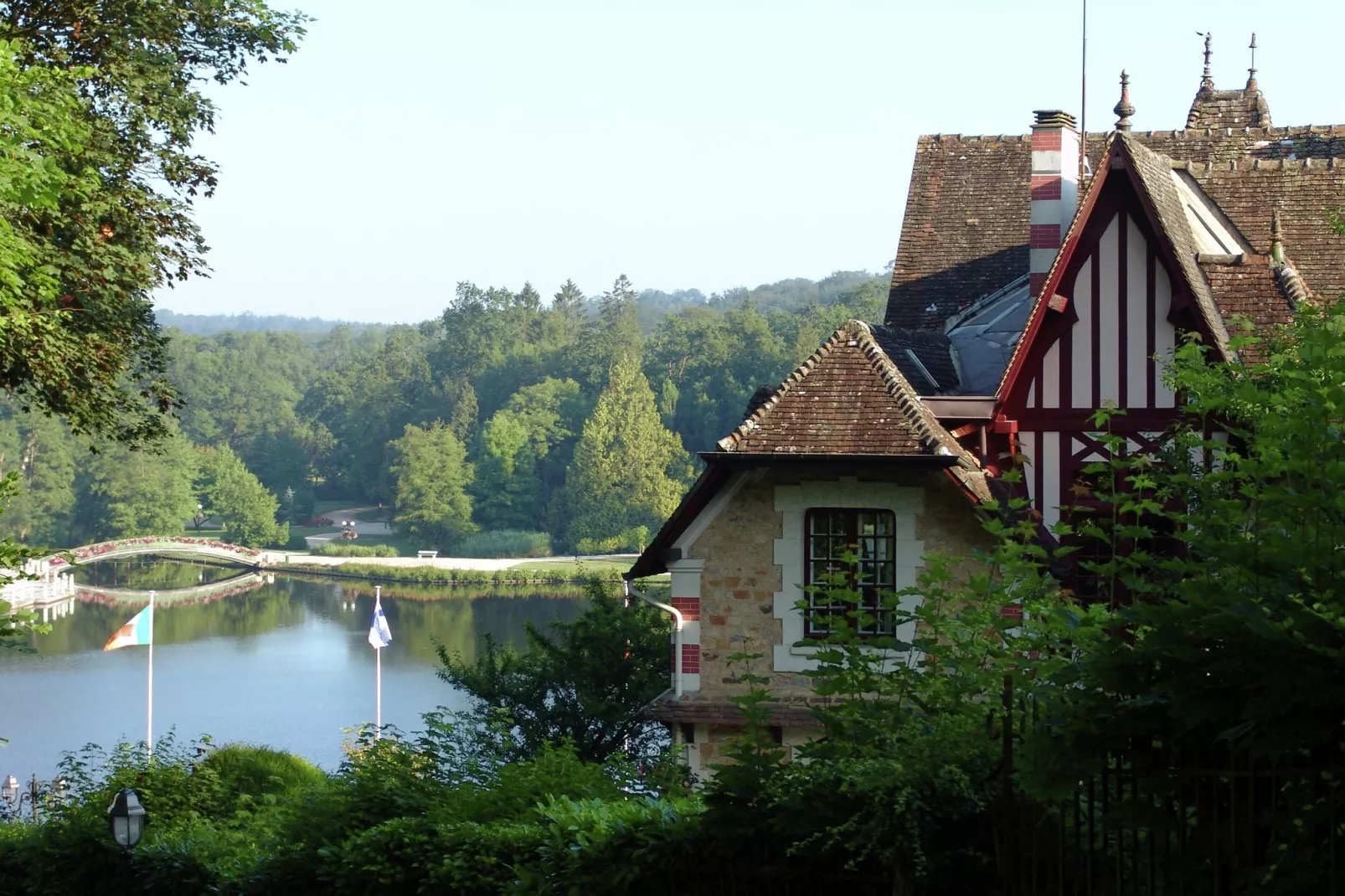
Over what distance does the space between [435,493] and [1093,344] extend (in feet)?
331

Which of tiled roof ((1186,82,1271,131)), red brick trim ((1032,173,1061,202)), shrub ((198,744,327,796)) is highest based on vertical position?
tiled roof ((1186,82,1271,131))

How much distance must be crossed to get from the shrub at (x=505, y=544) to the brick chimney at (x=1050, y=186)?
3587 inches

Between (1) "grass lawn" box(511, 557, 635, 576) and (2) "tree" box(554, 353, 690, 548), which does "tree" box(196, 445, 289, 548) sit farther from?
(1) "grass lawn" box(511, 557, 635, 576)

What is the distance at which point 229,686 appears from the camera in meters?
62.7

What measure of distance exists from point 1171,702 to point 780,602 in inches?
346

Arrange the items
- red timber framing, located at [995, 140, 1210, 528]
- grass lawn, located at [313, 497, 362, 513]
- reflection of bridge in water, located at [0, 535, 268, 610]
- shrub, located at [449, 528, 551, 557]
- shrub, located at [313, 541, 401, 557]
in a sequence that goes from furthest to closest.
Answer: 1. grass lawn, located at [313, 497, 362, 513]
2. shrub, located at [449, 528, 551, 557]
3. shrub, located at [313, 541, 401, 557]
4. reflection of bridge in water, located at [0, 535, 268, 610]
5. red timber framing, located at [995, 140, 1210, 528]

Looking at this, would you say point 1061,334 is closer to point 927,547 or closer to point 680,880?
point 927,547

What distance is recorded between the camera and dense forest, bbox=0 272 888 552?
107250 mm

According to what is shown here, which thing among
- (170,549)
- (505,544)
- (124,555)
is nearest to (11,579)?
(170,549)

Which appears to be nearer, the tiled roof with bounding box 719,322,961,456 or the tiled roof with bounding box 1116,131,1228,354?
the tiled roof with bounding box 719,322,961,456

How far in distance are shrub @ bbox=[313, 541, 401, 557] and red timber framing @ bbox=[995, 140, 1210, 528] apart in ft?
Answer: 309

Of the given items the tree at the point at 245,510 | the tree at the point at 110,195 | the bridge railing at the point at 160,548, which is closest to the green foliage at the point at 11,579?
the tree at the point at 110,195

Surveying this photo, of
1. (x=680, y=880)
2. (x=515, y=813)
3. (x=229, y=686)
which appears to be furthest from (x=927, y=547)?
(x=229, y=686)

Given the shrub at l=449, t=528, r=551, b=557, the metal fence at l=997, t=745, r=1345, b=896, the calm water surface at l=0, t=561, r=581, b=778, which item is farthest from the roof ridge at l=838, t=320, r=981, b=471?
the shrub at l=449, t=528, r=551, b=557
